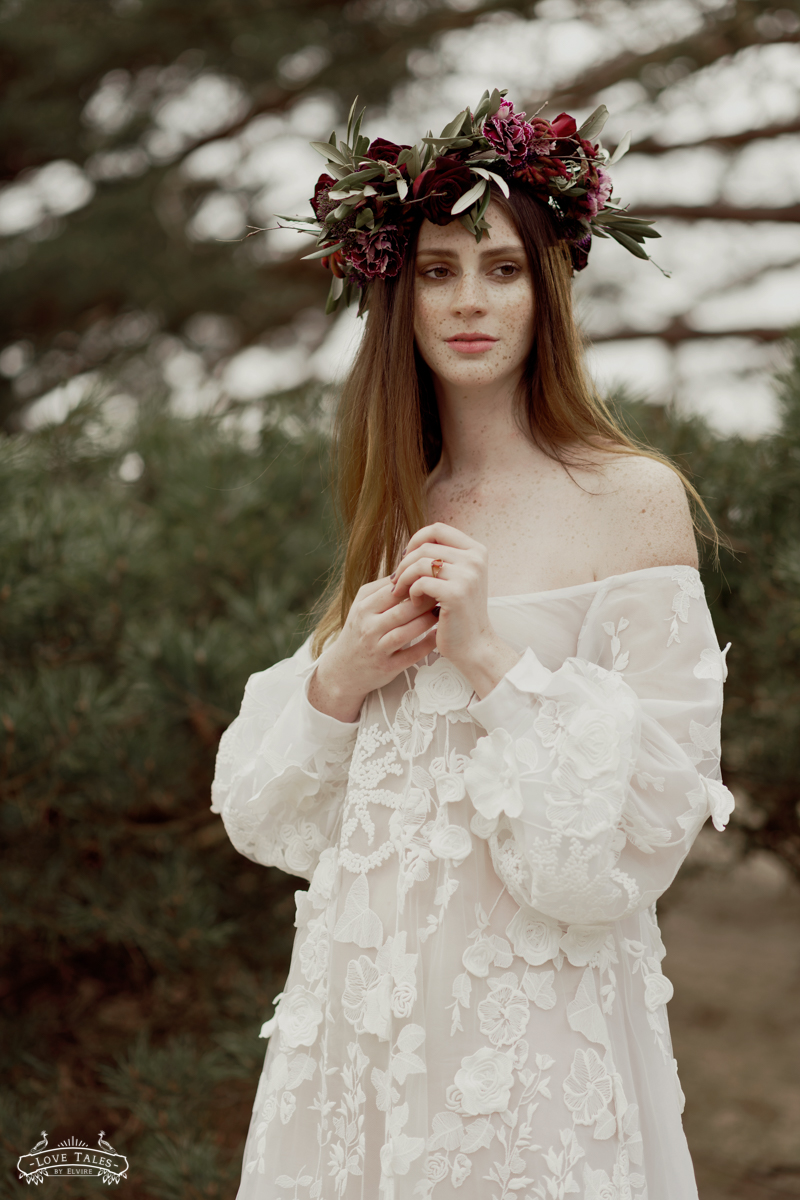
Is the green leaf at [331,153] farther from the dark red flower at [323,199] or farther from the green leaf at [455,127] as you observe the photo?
the green leaf at [455,127]

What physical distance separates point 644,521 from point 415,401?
398 millimetres

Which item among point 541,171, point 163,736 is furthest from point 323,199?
point 163,736

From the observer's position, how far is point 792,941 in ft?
13.0

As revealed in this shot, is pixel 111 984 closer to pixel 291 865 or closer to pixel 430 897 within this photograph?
pixel 291 865

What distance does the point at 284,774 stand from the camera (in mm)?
1452

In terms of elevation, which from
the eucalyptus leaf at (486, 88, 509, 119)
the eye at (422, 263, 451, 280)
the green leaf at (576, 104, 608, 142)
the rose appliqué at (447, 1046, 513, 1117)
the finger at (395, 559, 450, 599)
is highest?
the green leaf at (576, 104, 608, 142)

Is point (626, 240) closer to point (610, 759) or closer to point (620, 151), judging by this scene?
point (620, 151)

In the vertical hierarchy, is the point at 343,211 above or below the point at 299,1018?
above

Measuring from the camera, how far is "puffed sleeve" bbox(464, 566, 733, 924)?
45.9 inches

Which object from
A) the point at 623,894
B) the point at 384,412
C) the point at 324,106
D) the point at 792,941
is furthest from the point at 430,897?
the point at 324,106

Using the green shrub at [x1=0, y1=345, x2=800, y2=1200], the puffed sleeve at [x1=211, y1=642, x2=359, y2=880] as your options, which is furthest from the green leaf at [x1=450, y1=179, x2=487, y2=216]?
the green shrub at [x1=0, y1=345, x2=800, y2=1200]

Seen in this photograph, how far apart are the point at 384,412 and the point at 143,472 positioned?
62.3 inches

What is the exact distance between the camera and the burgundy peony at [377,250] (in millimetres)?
1428

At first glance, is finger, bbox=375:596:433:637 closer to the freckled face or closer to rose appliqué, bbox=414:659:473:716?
rose appliqué, bbox=414:659:473:716
